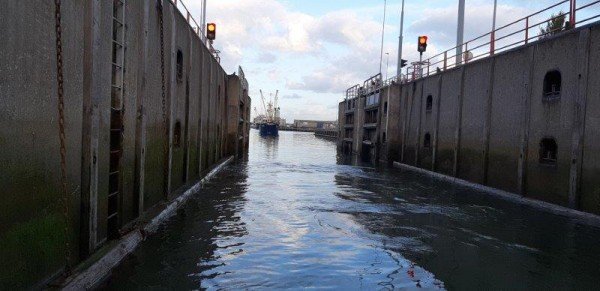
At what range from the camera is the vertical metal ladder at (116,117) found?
26.1 feet

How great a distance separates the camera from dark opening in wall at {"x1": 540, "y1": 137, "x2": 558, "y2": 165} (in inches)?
555

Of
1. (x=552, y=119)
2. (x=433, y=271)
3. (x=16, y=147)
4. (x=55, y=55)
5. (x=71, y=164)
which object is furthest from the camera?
(x=552, y=119)

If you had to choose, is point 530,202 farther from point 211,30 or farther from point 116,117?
point 211,30

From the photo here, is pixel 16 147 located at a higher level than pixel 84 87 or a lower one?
lower

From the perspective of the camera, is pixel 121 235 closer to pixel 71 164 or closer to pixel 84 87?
pixel 71 164

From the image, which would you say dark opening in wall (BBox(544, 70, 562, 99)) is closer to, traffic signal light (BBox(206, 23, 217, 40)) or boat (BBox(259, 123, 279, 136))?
traffic signal light (BBox(206, 23, 217, 40))

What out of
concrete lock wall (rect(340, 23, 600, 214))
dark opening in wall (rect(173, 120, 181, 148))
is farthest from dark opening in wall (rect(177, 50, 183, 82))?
concrete lock wall (rect(340, 23, 600, 214))

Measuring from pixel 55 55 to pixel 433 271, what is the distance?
643 cm

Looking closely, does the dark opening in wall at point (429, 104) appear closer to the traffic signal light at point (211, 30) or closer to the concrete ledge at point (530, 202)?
the concrete ledge at point (530, 202)

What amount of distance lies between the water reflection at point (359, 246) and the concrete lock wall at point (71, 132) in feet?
3.49

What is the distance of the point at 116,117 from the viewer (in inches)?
319

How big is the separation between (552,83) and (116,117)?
42.2ft

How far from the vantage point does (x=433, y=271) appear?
25.9 ft

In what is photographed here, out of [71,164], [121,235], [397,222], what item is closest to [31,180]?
[71,164]
